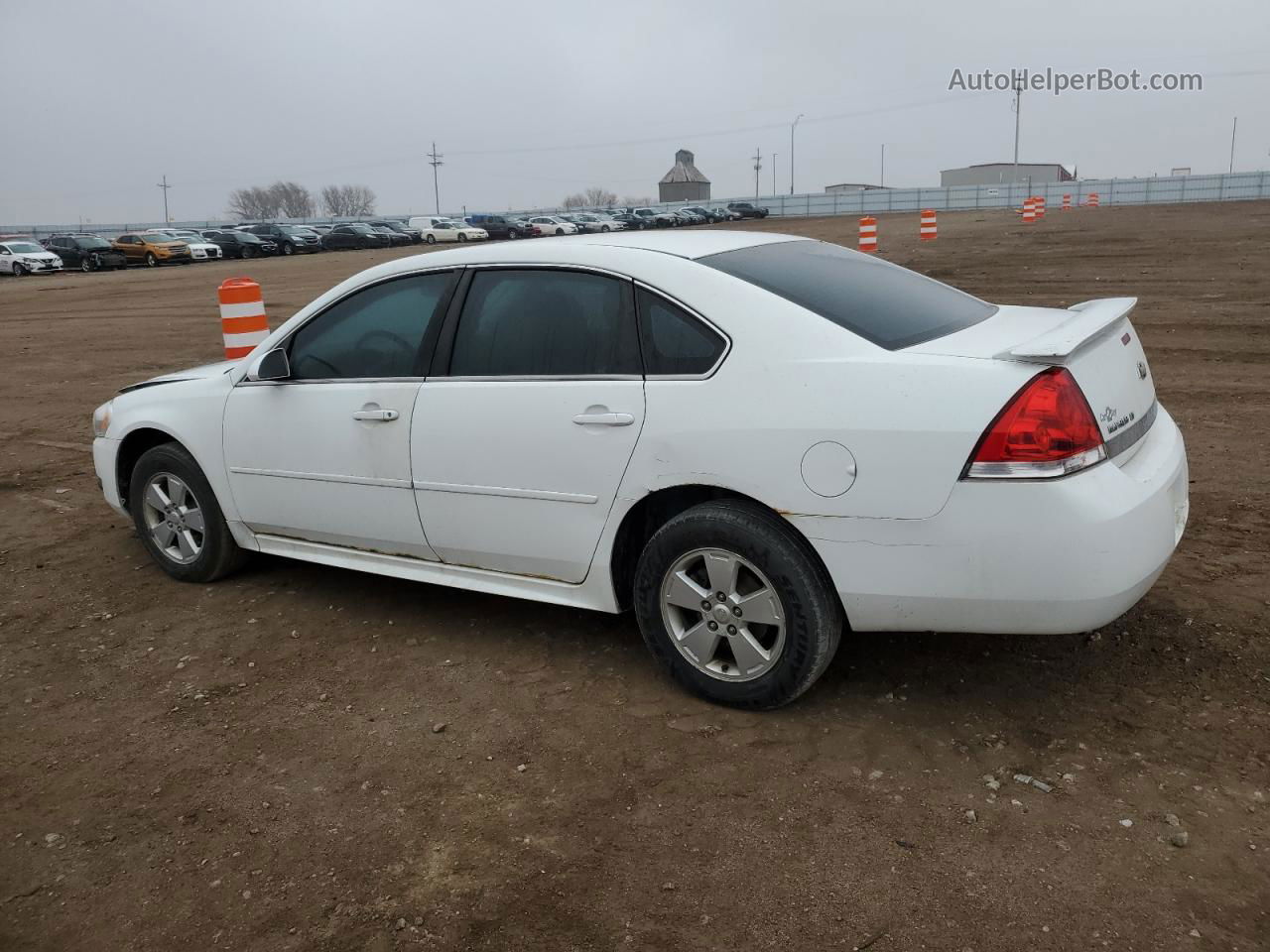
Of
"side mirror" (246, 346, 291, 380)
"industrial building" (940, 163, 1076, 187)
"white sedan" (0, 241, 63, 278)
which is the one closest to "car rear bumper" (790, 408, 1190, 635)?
"side mirror" (246, 346, 291, 380)

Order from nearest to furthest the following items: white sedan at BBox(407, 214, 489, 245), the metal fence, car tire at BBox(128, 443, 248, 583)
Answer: car tire at BBox(128, 443, 248, 583) < white sedan at BBox(407, 214, 489, 245) < the metal fence

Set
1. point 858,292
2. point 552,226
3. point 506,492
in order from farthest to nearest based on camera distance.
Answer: point 552,226 < point 506,492 < point 858,292

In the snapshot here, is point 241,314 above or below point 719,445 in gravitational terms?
above

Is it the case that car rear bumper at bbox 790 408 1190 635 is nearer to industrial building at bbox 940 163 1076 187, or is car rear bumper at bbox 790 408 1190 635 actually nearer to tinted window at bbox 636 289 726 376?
tinted window at bbox 636 289 726 376

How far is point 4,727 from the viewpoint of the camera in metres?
3.81

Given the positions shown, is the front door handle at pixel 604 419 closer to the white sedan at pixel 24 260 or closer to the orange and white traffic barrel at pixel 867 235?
the orange and white traffic barrel at pixel 867 235

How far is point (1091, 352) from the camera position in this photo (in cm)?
327

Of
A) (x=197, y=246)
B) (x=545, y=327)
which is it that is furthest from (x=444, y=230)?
(x=545, y=327)

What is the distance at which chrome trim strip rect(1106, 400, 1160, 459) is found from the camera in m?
3.14

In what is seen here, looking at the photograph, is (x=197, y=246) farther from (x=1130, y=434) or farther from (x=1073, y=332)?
(x=1130, y=434)

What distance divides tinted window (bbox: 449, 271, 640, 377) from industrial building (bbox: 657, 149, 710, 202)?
111816mm

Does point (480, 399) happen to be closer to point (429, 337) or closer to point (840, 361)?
point (429, 337)

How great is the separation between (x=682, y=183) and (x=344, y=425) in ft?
372

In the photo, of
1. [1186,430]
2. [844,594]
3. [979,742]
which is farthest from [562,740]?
[1186,430]
